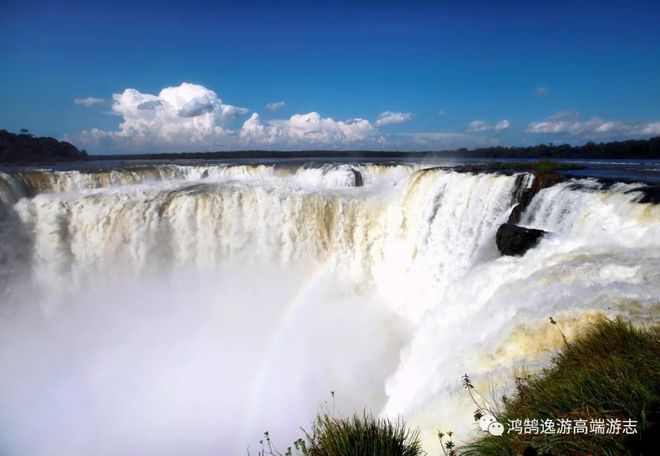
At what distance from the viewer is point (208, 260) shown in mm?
17828

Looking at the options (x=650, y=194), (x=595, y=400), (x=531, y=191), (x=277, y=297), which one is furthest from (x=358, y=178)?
(x=595, y=400)

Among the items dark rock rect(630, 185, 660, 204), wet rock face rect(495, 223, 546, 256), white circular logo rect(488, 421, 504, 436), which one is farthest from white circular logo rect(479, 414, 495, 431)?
dark rock rect(630, 185, 660, 204)

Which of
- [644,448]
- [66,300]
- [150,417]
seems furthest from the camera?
[66,300]

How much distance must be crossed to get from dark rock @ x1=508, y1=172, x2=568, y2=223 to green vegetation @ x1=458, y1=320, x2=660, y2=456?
679 centimetres

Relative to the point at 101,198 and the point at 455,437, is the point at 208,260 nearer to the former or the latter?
the point at 101,198

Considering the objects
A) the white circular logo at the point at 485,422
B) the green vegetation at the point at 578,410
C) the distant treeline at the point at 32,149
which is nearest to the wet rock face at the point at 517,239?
the green vegetation at the point at 578,410

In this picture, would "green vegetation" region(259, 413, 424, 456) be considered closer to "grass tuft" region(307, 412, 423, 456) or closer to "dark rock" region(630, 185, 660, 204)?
"grass tuft" region(307, 412, 423, 456)

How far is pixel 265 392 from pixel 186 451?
237 cm

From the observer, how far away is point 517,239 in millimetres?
8500

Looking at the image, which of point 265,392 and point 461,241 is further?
point 461,241

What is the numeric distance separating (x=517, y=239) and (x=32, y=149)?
6245cm

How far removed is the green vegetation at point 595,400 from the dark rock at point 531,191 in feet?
22.3

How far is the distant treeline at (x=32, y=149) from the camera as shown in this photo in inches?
1940

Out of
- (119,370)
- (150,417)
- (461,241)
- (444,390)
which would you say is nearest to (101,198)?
(119,370)
